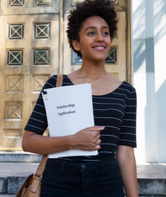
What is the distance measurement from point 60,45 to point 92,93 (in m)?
3.27

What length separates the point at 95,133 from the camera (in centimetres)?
122

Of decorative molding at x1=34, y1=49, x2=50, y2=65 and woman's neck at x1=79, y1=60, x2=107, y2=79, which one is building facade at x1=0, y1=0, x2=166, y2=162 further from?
woman's neck at x1=79, y1=60, x2=107, y2=79

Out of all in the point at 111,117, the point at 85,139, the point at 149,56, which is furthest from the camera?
the point at 149,56

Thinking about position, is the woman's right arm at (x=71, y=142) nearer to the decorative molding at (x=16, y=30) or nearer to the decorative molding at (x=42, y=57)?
the decorative molding at (x=42, y=57)

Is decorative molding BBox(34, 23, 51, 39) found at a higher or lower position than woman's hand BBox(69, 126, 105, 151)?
higher

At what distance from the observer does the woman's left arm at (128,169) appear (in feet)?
4.55

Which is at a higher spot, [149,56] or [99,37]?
[149,56]

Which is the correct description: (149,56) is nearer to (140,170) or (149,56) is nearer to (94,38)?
(140,170)

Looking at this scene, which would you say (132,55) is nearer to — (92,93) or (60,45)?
(60,45)

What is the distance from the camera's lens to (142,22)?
405 cm

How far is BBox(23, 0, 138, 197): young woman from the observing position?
123 centimetres

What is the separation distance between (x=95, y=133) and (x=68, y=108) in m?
0.20

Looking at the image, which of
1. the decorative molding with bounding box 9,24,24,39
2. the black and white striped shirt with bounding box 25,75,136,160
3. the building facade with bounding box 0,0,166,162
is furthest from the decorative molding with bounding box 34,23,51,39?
the black and white striped shirt with bounding box 25,75,136,160

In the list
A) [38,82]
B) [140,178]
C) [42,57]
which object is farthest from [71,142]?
[42,57]
